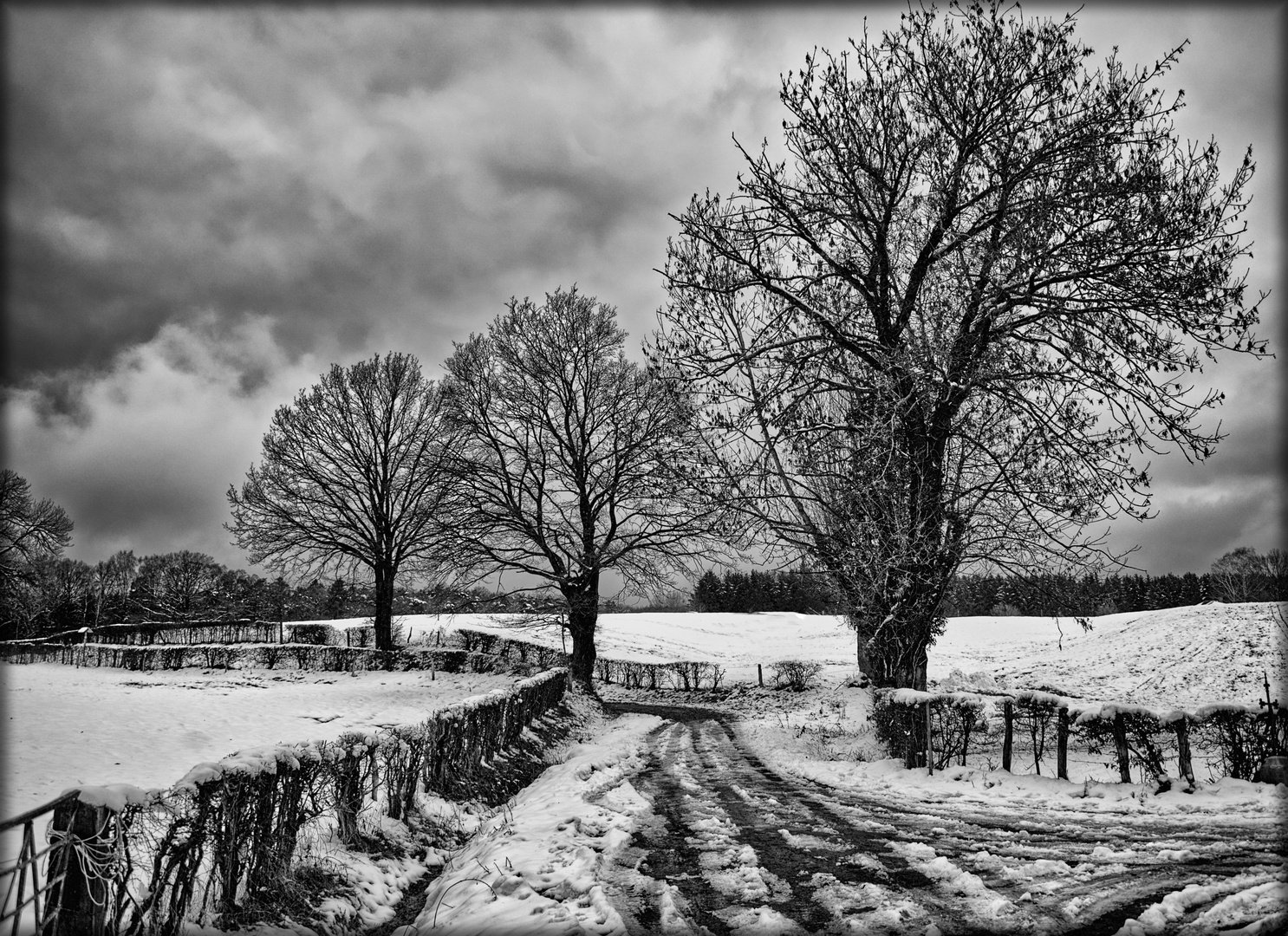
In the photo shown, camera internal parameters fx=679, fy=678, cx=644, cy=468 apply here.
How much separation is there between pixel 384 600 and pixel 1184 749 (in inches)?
1039

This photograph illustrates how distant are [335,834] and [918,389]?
7958 millimetres

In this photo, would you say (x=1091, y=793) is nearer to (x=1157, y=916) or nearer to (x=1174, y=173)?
(x=1157, y=916)

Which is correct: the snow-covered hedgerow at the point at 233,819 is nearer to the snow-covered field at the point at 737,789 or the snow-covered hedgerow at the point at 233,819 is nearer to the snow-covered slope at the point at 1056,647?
the snow-covered field at the point at 737,789

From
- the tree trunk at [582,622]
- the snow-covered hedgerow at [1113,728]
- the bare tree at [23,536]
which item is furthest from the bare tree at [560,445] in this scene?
the bare tree at [23,536]

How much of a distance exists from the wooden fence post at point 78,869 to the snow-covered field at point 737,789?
5.71 ft

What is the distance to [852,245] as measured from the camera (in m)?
10.6

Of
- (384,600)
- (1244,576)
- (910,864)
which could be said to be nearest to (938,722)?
(910,864)

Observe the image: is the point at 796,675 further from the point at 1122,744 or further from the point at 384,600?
the point at 1122,744

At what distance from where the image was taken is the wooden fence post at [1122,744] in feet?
24.4

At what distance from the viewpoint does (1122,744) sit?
24.6 feet

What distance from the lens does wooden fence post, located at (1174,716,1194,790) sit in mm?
7039

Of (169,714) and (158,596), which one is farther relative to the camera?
(158,596)

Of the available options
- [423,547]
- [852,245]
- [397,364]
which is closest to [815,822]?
[852,245]

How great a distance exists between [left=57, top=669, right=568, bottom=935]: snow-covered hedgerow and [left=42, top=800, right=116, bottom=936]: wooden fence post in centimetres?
4
